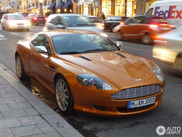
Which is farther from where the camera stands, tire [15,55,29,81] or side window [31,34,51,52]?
tire [15,55,29,81]

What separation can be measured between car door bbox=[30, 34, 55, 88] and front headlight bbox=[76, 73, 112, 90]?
0.87 metres

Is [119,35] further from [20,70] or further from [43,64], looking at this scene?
[43,64]

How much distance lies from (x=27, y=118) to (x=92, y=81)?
120cm

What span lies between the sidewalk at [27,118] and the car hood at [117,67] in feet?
3.13

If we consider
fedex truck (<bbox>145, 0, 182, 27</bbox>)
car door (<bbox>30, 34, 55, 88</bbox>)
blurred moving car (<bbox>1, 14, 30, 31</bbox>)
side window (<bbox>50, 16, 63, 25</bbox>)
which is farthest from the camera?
blurred moving car (<bbox>1, 14, 30, 31</bbox>)

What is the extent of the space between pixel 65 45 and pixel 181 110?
2.55 m

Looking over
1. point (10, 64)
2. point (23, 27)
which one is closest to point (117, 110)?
point (10, 64)

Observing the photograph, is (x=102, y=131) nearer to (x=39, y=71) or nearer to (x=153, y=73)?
(x=153, y=73)

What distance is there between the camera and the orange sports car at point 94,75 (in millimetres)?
4051

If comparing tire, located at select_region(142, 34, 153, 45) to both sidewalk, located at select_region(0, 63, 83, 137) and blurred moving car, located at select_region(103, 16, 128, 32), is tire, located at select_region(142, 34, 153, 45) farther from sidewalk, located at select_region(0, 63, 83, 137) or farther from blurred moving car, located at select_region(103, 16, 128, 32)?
sidewalk, located at select_region(0, 63, 83, 137)

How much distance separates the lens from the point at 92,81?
4102mm

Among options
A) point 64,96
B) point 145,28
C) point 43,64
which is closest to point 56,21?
point 145,28

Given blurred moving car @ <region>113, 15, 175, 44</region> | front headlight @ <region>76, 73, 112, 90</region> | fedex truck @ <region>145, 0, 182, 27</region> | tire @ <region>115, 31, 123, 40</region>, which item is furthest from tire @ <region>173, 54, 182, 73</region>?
tire @ <region>115, 31, 123, 40</region>

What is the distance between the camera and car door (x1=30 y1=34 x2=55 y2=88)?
5080mm
